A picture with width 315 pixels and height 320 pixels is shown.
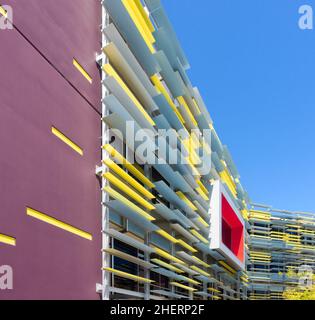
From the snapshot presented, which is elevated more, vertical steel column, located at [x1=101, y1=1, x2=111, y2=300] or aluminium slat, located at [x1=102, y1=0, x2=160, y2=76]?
aluminium slat, located at [x1=102, y1=0, x2=160, y2=76]

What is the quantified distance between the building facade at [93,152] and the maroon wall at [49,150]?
0.09 ft

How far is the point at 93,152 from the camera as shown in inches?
450

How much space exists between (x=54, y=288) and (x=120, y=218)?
4.10 metres

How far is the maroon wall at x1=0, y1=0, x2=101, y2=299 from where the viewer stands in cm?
Result: 819

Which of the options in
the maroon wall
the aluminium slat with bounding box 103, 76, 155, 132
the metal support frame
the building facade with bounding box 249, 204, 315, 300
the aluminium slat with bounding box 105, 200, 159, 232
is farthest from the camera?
the building facade with bounding box 249, 204, 315, 300

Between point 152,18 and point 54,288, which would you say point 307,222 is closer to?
point 152,18

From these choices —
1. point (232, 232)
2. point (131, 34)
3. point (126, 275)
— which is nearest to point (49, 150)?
point (126, 275)

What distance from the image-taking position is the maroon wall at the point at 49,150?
8.19 meters

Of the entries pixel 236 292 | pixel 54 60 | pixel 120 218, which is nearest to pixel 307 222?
pixel 236 292

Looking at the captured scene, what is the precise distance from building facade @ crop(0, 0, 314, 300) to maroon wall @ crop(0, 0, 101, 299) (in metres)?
0.03

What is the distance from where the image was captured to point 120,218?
507 inches

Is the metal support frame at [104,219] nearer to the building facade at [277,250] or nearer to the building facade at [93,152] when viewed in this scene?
the building facade at [93,152]

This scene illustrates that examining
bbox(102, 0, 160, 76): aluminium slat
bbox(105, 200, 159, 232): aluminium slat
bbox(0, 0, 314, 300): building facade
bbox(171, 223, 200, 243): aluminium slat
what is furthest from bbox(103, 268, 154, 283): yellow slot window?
bbox(102, 0, 160, 76): aluminium slat

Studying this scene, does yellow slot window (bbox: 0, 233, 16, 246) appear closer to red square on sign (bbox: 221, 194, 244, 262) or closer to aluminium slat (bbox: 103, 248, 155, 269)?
aluminium slat (bbox: 103, 248, 155, 269)
